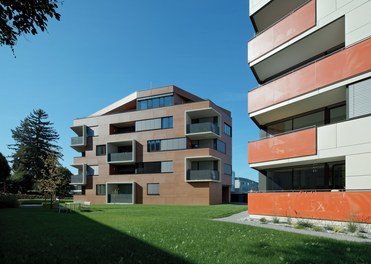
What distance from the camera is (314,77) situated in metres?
15.0

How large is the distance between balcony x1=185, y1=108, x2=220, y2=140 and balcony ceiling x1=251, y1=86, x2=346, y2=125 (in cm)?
2227

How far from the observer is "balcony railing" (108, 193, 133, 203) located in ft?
154

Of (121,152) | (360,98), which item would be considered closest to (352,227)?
(360,98)

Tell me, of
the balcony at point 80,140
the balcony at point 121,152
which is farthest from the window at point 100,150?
the balcony at point 80,140

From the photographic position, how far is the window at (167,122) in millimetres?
45406

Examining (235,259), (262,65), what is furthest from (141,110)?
(235,259)

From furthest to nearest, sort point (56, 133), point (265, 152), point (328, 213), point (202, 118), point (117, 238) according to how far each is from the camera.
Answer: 1. point (56, 133)
2. point (202, 118)
3. point (265, 152)
4. point (328, 213)
5. point (117, 238)

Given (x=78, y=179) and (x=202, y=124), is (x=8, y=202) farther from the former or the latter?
(x=202, y=124)

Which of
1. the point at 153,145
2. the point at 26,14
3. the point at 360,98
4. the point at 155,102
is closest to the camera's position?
the point at 26,14

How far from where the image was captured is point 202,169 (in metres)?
44.4

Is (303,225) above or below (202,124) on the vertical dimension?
below

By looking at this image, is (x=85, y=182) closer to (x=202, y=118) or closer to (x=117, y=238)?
(x=202, y=118)

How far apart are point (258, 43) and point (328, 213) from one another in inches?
407

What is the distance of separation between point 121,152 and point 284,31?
37.9 meters
